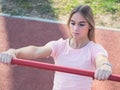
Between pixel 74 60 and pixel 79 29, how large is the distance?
0.23 metres

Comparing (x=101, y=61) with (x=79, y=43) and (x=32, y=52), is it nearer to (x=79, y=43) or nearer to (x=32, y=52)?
(x=79, y=43)

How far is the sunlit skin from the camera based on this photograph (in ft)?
8.16

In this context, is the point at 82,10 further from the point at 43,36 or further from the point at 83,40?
the point at 43,36

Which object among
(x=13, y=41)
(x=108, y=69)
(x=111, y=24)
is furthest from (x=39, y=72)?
(x=108, y=69)

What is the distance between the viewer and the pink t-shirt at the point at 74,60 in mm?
2551

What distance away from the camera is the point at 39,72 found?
428 cm

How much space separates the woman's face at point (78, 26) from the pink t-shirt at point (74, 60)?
0.38 feet

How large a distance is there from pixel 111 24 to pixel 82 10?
9.74ft

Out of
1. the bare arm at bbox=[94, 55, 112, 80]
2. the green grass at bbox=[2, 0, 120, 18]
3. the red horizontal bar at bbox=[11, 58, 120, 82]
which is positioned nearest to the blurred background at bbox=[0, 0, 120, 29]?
the green grass at bbox=[2, 0, 120, 18]

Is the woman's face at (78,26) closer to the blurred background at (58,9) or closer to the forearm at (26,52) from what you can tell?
the forearm at (26,52)

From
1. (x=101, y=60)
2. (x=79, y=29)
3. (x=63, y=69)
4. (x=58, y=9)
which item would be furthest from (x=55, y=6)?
(x=63, y=69)

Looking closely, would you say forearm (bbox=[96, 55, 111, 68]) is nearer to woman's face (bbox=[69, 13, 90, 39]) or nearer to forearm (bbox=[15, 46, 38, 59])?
woman's face (bbox=[69, 13, 90, 39])

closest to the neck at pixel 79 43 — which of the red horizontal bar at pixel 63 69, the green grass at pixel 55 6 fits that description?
the red horizontal bar at pixel 63 69

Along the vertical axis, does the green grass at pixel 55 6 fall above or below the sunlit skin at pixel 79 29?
below
